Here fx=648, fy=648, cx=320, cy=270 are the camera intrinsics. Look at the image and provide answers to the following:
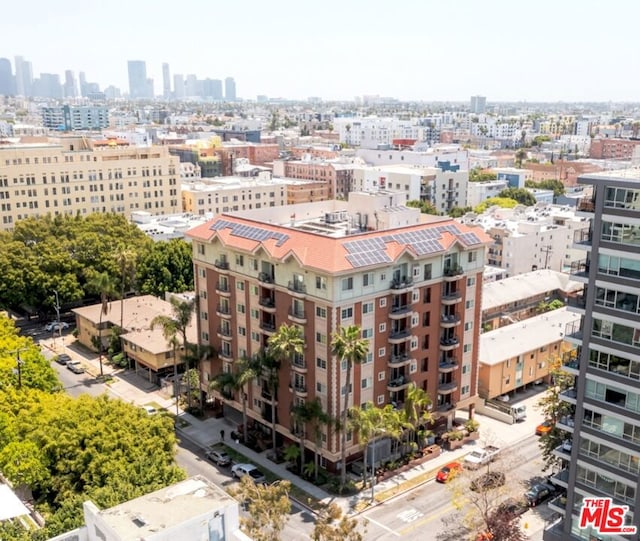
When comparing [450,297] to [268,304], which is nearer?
[268,304]

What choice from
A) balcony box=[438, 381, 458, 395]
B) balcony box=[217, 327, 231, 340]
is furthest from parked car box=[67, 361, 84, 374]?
balcony box=[438, 381, 458, 395]

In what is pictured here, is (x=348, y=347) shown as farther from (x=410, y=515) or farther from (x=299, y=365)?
(x=410, y=515)

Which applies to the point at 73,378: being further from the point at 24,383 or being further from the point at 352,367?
the point at 352,367

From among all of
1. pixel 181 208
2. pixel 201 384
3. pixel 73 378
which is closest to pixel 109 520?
pixel 201 384

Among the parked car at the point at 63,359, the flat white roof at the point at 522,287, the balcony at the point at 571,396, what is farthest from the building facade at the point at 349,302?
the flat white roof at the point at 522,287

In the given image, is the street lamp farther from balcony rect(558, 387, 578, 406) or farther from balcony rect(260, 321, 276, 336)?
balcony rect(558, 387, 578, 406)

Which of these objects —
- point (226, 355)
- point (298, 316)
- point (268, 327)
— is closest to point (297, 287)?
point (298, 316)
